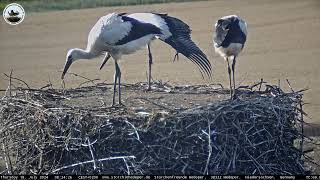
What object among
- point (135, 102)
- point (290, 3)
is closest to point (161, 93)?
point (135, 102)

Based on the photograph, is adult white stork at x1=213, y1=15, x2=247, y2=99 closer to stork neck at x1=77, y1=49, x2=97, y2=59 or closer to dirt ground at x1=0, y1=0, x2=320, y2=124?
dirt ground at x1=0, y1=0, x2=320, y2=124

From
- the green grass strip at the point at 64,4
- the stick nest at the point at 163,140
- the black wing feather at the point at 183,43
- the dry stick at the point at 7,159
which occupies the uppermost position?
the green grass strip at the point at 64,4

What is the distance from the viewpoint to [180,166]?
424 centimetres

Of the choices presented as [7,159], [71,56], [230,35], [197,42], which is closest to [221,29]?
[230,35]

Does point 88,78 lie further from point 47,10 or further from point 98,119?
point 98,119

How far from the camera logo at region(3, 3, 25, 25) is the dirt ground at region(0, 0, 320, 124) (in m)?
0.17

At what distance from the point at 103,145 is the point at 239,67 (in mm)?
1898

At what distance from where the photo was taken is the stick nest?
423 cm

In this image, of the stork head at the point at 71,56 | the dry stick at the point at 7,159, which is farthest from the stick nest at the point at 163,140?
the stork head at the point at 71,56

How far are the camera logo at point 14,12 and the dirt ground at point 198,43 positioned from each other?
0.17 metres

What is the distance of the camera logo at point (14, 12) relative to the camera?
4.58m

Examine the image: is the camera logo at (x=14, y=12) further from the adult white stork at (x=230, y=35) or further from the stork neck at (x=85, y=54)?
the adult white stork at (x=230, y=35)

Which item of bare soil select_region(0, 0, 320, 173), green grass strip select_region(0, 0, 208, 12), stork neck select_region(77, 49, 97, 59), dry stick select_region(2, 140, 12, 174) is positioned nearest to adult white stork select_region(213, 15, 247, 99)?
bare soil select_region(0, 0, 320, 173)

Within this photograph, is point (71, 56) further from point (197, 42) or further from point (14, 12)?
point (197, 42)
